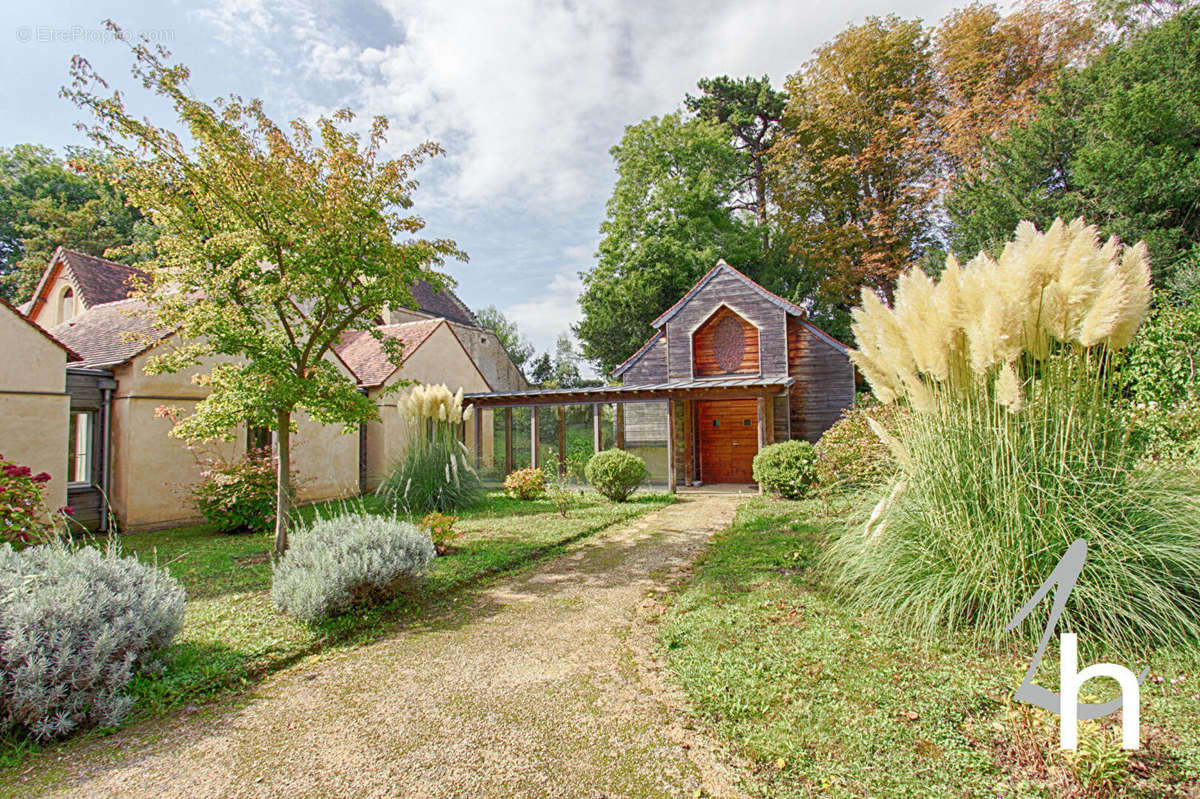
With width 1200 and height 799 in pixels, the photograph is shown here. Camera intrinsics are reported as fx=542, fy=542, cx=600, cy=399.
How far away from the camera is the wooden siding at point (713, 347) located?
1627 centimetres

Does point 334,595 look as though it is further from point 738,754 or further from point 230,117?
point 230,117

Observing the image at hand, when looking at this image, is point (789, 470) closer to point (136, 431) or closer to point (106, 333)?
point (136, 431)

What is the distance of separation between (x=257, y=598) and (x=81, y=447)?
7.56m

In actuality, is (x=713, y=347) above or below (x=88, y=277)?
below

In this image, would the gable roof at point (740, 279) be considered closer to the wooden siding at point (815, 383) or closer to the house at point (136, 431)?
the wooden siding at point (815, 383)

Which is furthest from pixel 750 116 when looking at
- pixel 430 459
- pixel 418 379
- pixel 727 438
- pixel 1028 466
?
pixel 1028 466

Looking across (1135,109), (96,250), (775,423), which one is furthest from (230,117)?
(96,250)

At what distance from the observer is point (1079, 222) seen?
10.8ft

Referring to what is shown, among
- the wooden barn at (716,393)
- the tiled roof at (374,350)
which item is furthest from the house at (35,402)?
the wooden barn at (716,393)

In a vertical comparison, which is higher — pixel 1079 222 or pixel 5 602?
pixel 1079 222

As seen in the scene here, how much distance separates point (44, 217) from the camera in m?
23.6

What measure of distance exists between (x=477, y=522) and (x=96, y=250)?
2732 cm

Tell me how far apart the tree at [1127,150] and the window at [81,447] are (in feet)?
65.5

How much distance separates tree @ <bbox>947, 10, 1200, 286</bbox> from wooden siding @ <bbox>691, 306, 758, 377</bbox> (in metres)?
6.41
